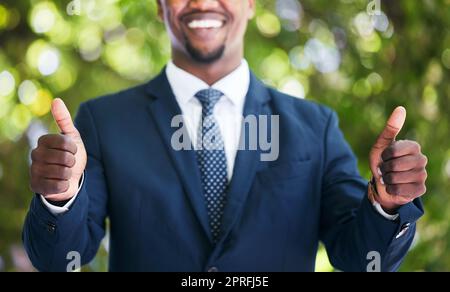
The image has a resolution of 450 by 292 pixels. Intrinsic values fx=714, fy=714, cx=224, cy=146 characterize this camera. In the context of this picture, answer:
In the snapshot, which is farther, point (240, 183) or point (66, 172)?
point (240, 183)

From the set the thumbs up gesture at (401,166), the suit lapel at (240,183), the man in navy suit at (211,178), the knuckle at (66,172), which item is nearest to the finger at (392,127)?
the thumbs up gesture at (401,166)

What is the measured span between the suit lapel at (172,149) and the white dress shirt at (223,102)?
2 centimetres

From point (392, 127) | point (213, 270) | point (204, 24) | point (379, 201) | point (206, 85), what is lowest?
point (213, 270)

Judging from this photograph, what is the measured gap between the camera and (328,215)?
49.5 inches

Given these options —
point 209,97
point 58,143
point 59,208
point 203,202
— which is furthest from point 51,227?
point 209,97

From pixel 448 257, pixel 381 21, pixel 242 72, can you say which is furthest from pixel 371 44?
pixel 448 257

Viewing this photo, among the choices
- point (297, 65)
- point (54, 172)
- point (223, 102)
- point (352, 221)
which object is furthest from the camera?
point (297, 65)

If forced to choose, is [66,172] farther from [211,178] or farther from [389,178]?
[389,178]

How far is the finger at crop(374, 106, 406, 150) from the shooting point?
3.40ft

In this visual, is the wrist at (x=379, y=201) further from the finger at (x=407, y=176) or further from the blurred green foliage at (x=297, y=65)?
the blurred green foliage at (x=297, y=65)

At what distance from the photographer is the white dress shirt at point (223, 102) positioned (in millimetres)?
1259

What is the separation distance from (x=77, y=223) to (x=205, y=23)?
427mm

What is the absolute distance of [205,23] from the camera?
1.28 meters
